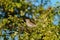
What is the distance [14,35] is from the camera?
4.78 meters

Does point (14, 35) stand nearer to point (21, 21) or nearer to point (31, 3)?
point (21, 21)

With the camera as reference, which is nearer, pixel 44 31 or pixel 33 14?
pixel 44 31

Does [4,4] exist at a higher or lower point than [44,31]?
higher

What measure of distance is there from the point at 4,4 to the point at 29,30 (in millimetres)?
694

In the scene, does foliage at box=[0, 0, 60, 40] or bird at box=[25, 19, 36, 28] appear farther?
bird at box=[25, 19, 36, 28]

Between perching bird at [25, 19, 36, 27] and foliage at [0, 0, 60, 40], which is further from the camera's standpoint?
perching bird at [25, 19, 36, 27]

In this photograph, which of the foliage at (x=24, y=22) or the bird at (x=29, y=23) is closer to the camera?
the foliage at (x=24, y=22)

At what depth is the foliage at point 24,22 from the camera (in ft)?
15.6

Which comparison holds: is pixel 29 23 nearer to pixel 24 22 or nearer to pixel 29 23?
pixel 29 23

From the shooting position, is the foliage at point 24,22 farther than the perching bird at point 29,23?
No

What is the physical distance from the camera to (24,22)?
4848 mm

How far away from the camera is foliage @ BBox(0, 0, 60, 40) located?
4.75 meters

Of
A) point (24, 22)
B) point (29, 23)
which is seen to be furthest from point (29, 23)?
point (24, 22)

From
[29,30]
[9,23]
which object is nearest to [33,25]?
[29,30]
